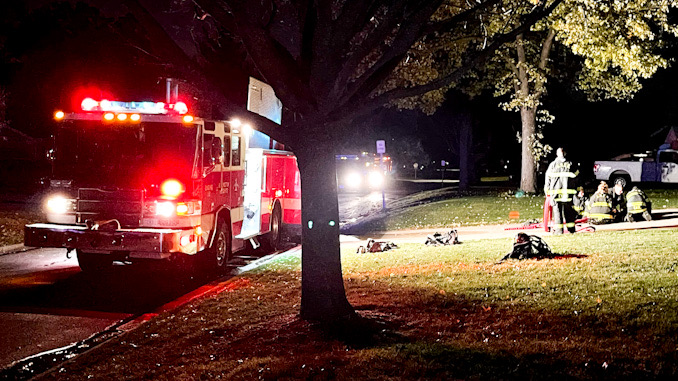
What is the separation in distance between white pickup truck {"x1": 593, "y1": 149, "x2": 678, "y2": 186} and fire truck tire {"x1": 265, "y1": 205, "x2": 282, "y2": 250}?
60.9 ft

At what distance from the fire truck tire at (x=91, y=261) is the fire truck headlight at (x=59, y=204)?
128cm

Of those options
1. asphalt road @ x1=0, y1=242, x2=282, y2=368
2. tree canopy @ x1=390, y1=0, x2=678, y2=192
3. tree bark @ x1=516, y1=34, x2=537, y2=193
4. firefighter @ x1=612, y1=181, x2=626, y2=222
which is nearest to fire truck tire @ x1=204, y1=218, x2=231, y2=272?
asphalt road @ x1=0, y1=242, x2=282, y2=368

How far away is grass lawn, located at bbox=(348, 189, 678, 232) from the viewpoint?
19250 mm

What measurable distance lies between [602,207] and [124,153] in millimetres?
10911

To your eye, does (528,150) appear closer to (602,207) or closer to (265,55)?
(602,207)

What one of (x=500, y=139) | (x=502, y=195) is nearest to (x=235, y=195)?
(x=502, y=195)

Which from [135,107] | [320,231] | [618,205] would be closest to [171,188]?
[135,107]

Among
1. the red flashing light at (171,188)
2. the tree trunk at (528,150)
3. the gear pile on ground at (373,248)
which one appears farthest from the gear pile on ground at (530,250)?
the tree trunk at (528,150)

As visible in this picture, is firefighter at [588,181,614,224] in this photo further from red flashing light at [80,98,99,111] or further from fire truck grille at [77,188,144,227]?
red flashing light at [80,98,99,111]

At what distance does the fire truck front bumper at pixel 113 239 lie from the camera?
33.2 ft

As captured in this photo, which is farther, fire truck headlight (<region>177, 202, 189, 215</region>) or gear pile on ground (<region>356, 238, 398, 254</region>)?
gear pile on ground (<region>356, 238, 398, 254</region>)

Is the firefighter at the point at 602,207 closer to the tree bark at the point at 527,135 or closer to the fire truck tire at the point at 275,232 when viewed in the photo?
the fire truck tire at the point at 275,232

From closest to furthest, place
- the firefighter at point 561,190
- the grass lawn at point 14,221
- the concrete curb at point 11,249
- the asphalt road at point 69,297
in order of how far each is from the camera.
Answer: the asphalt road at point 69,297
the firefighter at point 561,190
the concrete curb at point 11,249
the grass lawn at point 14,221

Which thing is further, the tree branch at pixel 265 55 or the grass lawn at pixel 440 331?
the tree branch at pixel 265 55
